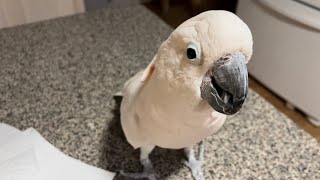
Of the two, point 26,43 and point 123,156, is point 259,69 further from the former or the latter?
point 26,43

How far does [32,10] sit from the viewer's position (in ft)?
5.12

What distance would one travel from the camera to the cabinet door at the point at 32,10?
1.52 m

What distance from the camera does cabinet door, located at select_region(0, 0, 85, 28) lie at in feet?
4.98

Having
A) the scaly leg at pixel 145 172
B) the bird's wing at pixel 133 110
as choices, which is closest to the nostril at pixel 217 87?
the bird's wing at pixel 133 110

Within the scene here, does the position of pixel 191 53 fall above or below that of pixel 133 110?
above

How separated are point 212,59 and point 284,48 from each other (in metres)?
0.71

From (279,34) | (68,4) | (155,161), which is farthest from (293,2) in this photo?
(68,4)

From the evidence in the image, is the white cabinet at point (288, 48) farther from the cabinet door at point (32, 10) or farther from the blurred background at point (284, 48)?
the cabinet door at point (32, 10)

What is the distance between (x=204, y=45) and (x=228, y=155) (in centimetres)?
47

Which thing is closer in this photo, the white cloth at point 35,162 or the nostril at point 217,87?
the nostril at point 217,87

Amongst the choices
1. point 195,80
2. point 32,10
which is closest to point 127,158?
point 195,80

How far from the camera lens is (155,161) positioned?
959 mm

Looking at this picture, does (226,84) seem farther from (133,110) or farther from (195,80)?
(133,110)

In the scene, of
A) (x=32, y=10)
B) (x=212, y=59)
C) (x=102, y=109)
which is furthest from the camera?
(x=32, y=10)
